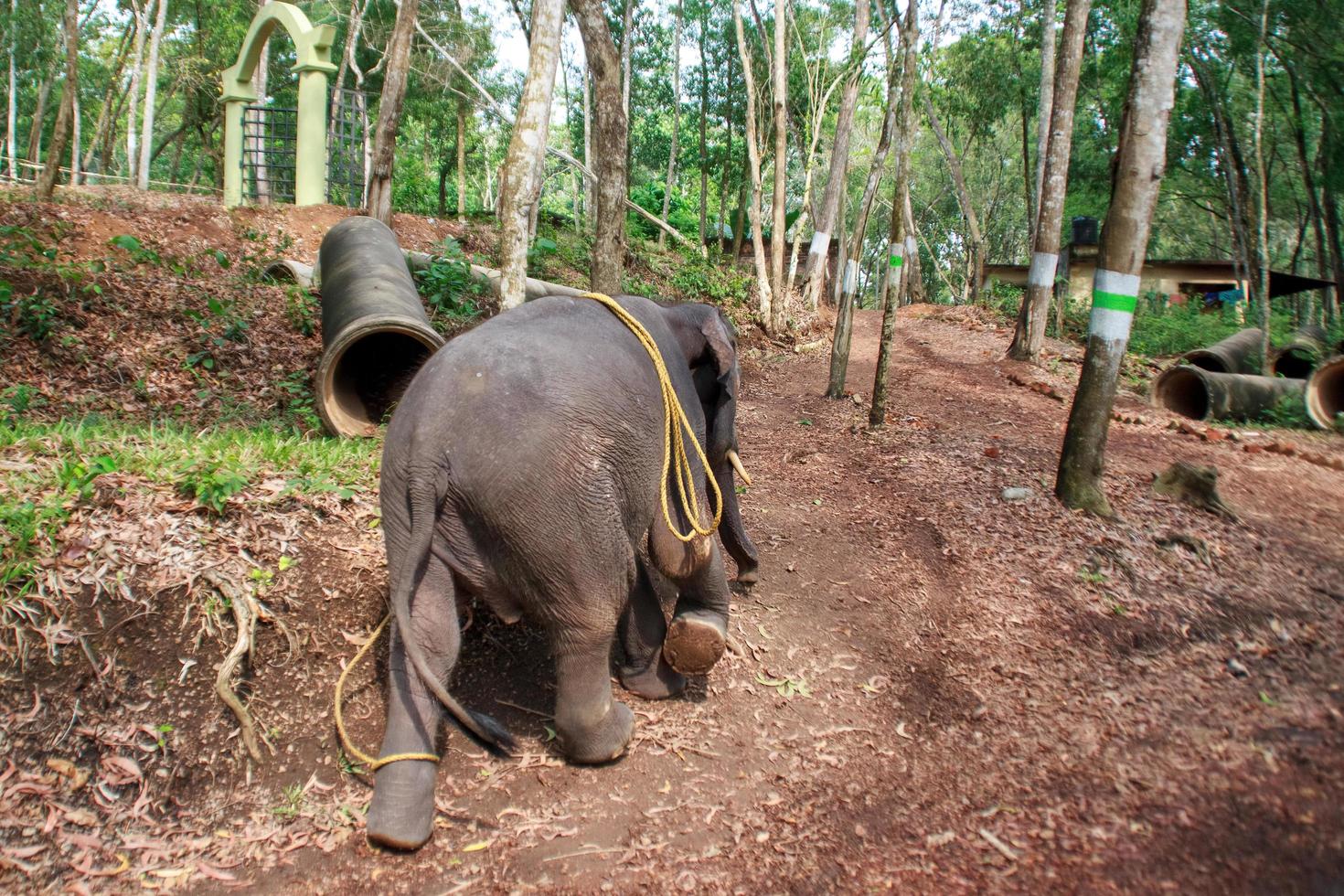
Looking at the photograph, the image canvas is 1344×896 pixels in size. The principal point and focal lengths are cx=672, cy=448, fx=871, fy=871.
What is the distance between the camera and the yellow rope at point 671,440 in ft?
13.6

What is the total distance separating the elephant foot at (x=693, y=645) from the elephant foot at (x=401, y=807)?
1.36 metres

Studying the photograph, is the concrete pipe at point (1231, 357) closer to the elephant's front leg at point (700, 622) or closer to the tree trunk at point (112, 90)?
the elephant's front leg at point (700, 622)

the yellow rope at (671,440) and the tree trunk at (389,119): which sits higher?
the tree trunk at (389,119)

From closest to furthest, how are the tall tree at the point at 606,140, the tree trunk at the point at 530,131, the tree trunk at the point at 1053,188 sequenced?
the tree trunk at the point at 530,131 < the tall tree at the point at 606,140 < the tree trunk at the point at 1053,188

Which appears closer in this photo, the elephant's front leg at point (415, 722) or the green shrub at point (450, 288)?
the elephant's front leg at point (415, 722)

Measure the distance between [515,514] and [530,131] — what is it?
5.68 meters

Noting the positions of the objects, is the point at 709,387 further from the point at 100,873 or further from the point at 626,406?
the point at 100,873

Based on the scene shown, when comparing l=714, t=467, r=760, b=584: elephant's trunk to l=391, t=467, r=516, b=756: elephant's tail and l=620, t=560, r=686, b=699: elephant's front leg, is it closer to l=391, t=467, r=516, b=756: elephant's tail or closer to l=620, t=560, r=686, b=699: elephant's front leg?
l=620, t=560, r=686, b=699: elephant's front leg

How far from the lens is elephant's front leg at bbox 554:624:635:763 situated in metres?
3.52

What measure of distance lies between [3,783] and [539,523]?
85.9 inches

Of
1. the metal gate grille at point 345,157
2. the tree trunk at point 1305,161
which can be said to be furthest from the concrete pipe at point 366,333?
the tree trunk at point 1305,161

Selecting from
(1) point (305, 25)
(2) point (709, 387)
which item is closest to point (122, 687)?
(2) point (709, 387)

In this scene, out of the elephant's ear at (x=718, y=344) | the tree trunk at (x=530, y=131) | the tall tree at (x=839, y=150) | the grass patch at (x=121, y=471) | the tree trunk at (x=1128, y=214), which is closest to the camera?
the grass patch at (x=121, y=471)

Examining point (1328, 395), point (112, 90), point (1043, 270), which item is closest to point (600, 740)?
point (1328, 395)
